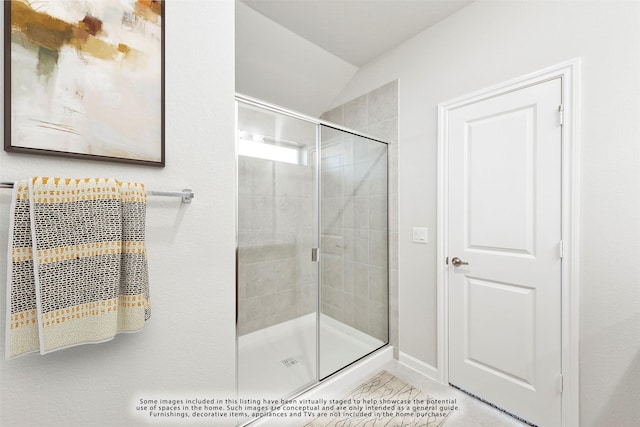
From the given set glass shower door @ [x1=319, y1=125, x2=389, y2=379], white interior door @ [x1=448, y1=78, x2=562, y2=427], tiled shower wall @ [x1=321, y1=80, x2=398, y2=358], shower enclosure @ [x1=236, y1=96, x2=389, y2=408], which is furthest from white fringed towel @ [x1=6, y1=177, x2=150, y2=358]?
white interior door @ [x1=448, y1=78, x2=562, y2=427]

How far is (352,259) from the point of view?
2.21 m

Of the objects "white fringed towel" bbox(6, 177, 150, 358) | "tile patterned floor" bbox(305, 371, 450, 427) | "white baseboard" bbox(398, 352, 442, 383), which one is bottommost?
"tile patterned floor" bbox(305, 371, 450, 427)

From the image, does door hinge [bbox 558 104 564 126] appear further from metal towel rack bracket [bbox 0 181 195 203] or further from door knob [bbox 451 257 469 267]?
metal towel rack bracket [bbox 0 181 195 203]

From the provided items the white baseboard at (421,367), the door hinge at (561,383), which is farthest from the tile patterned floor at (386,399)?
the door hinge at (561,383)

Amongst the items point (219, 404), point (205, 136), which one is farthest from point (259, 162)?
point (219, 404)

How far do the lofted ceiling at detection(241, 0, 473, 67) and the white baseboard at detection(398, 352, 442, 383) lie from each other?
254 cm

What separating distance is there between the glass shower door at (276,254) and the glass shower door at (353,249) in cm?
14

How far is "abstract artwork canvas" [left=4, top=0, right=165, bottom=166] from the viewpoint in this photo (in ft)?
2.44

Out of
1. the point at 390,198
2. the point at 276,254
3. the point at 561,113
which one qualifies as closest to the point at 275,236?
the point at 276,254

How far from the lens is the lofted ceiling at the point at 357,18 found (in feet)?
5.81

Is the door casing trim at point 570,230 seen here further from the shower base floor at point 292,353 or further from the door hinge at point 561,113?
the shower base floor at point 292,353

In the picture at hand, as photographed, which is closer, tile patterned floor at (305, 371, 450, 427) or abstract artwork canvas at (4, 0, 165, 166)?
abstract artwork canvas at (4, 0, 165, 166)

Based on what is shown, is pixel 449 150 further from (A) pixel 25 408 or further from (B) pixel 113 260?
(A) pixel 25 408

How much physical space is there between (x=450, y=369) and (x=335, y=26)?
104 inches
